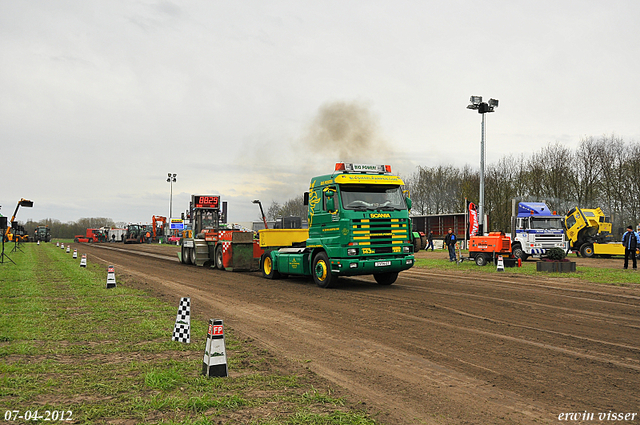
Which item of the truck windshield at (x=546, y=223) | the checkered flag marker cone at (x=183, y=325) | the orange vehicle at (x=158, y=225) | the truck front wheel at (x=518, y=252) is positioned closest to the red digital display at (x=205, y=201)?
the truck front wheel at (x=518, y=252)

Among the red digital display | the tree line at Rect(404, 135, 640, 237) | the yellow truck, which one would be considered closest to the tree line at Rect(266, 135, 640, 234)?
the tree line at Rect(404, 135, 640, 237)

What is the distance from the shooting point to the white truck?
26984mm

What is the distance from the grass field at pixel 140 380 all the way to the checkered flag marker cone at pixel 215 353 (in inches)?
3.9

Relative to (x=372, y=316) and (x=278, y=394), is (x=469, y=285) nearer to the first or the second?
(x=372, y=316)

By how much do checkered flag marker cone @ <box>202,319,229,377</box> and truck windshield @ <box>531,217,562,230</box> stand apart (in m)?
25.5

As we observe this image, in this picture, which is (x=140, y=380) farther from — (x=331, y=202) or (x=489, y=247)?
(x=489, y=247)

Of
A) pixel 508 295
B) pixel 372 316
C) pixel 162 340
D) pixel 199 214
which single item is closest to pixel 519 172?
pixel 199 214

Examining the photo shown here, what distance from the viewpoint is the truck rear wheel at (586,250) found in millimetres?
31045

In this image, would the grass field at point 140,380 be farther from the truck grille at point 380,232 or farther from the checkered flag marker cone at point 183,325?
the truck grille at point 380,232

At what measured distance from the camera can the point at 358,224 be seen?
530 inches

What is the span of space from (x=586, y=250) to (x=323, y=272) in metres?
24.1

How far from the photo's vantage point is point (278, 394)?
→ 4977 millimetres

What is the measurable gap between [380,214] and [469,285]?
4181 mm

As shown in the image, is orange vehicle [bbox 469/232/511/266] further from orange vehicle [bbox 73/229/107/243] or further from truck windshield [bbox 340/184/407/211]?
orange vehicle [bbox 73/229/107/243]
